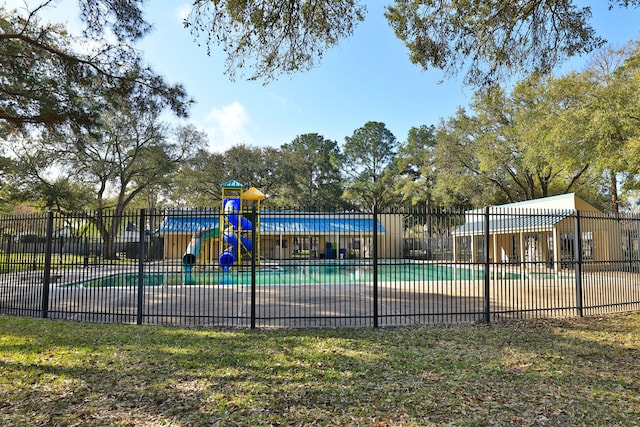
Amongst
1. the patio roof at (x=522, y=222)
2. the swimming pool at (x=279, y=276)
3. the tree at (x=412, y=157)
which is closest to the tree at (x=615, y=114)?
the patio roof at (x=522, y=222)

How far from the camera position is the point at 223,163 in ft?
108

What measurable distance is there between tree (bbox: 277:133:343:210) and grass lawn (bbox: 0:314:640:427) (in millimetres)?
30246

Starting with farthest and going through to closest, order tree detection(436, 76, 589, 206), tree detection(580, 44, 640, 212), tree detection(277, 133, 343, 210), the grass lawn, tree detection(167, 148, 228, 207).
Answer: tree detection(277, 133, 343, 210)
tree detection(167, 148, 228, 207)
tree detection(436, 76, 589, 206)
tree detection(580, 44, 640, 212)
the grass lawn

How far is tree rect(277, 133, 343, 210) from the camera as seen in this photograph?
3631 centimetres

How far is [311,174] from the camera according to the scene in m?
43.6

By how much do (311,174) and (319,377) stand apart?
39.7m

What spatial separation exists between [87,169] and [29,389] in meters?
26.4

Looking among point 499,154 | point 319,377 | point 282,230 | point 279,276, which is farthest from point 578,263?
point 499,154

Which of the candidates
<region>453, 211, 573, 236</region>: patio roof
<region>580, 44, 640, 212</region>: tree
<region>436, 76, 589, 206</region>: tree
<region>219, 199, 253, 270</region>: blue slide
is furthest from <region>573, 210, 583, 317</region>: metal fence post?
<region>436, 76, 589, 206</region>: tree

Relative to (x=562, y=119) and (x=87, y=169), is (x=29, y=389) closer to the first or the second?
(x=562, y=119)

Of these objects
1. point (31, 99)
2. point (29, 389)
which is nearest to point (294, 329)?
point (29, 389)

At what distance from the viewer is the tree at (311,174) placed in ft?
119

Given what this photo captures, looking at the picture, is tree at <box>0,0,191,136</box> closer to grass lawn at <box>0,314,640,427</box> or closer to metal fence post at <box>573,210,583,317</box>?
grass lawn at <box>0,314,640,427</box>

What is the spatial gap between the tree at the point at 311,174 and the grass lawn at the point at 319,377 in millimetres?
30246
